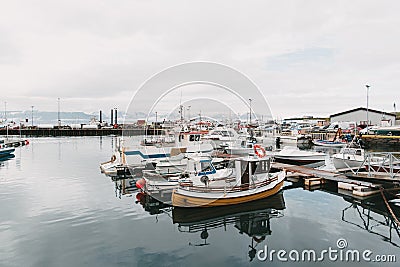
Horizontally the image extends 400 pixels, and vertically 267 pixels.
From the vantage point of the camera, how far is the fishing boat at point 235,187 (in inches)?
470

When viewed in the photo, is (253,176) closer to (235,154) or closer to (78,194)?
(78,194)

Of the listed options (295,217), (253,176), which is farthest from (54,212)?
(295,217)

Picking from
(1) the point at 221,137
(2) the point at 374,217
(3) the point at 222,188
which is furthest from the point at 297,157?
(1) the point at 221,137

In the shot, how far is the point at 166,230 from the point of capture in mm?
10172

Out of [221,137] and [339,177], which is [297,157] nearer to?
[339,177]

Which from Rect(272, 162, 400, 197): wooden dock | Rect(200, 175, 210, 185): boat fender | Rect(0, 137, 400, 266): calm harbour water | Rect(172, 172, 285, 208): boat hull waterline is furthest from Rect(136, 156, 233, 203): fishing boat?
Rect(272, 162, 400, 197): wooden dock

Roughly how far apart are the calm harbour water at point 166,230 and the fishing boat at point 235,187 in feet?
1.62

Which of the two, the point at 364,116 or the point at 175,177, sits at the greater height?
the point at 364,116

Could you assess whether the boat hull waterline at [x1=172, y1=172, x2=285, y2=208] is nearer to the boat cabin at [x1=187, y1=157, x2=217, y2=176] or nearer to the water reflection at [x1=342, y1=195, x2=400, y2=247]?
the boat cabin at [x1=187, y1=157, x2=217, y2=176]

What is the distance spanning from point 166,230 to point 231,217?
9.23ft

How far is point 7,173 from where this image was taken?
21.2 metres

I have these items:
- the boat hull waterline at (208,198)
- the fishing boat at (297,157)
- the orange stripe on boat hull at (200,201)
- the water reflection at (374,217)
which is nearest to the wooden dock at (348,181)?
the water reflection at (374,217)

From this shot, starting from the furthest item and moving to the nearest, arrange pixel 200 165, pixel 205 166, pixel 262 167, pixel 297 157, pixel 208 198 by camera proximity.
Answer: pixel 297 157 < pixel 205 166 < pixel 200 165 < pixel 262 167 < pixel 208 198

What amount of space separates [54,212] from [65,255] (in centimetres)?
452
